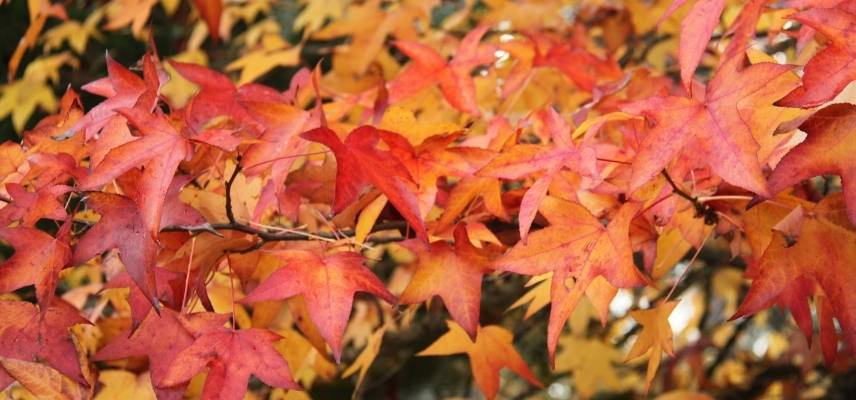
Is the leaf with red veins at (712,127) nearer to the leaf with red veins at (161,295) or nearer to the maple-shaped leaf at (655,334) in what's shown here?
the maple-shaped leaf at (655,334)

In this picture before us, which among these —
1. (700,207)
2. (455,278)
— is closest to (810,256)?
(700,207)

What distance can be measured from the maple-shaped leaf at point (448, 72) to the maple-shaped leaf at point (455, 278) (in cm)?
34

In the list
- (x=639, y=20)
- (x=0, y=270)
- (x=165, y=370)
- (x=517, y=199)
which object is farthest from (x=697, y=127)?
(x=639, y=20)

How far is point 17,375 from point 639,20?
1.48m

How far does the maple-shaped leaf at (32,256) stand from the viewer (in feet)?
3.08

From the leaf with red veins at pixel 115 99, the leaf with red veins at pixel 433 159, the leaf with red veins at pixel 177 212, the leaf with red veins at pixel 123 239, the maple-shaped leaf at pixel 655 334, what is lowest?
the maple-shaped leaf at pixel 655 334

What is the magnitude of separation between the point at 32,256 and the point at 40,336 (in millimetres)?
85

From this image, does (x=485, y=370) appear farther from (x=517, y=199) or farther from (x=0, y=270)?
(x=0, y=270)

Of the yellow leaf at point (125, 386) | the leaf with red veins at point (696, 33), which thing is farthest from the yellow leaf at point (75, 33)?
the leaf with red veins at point (696, 33)

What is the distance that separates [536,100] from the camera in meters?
1.78

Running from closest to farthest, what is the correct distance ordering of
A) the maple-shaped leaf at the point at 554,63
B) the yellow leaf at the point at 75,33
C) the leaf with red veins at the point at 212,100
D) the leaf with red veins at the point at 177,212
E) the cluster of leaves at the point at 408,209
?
1. the cluster of leaves at the point at 408,209
2. the leaf with red veins at the point at 177,212
3. the leaf with red veins at the point at 212,100
4. the maple-shaped leaf at the point at 554,63
5. the yellow leaf at the point at 75,33

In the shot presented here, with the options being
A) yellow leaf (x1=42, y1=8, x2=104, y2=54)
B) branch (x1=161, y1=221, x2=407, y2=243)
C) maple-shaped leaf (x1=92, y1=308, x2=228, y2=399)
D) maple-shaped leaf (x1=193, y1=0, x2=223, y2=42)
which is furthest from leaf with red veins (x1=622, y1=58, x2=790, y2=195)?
yellow leaf (x1=42, y1=8, x2=104, y2=54)

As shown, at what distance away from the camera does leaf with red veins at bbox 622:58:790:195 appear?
813mm

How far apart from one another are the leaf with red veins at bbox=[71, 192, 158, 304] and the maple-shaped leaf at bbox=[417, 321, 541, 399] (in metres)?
0.47
